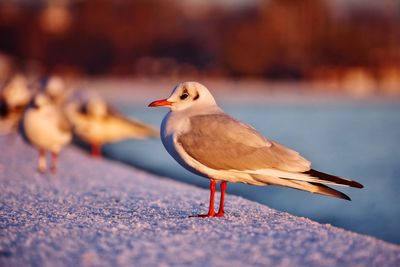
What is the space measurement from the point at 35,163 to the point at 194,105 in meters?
4.78

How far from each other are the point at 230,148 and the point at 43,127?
4.27m

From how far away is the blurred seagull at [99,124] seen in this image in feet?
37.7

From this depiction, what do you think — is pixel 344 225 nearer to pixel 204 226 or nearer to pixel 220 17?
pixel 204 226

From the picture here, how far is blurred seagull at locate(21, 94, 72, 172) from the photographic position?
8297 mm

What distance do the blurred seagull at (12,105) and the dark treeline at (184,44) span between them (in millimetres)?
36541

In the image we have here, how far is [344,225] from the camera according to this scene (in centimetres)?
672

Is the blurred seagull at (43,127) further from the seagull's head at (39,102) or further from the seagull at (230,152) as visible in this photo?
the seagull at (230,152)

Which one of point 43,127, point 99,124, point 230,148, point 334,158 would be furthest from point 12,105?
point 230,148

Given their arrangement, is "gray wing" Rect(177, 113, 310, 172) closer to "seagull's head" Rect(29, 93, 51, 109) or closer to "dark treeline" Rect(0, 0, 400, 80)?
"seagull's head" Rect(29, 93, 51, 109)

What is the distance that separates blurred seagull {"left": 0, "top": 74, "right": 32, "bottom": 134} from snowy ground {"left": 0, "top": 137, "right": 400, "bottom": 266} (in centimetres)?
A: 491

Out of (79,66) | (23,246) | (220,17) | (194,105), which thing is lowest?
(23,246)

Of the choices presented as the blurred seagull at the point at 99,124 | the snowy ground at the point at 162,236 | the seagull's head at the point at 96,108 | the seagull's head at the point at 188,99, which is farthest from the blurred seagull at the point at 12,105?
the seagull's head at the point at 188,99

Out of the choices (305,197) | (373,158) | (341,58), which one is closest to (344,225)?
(305,197)

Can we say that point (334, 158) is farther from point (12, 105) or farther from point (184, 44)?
point (184, 44)
